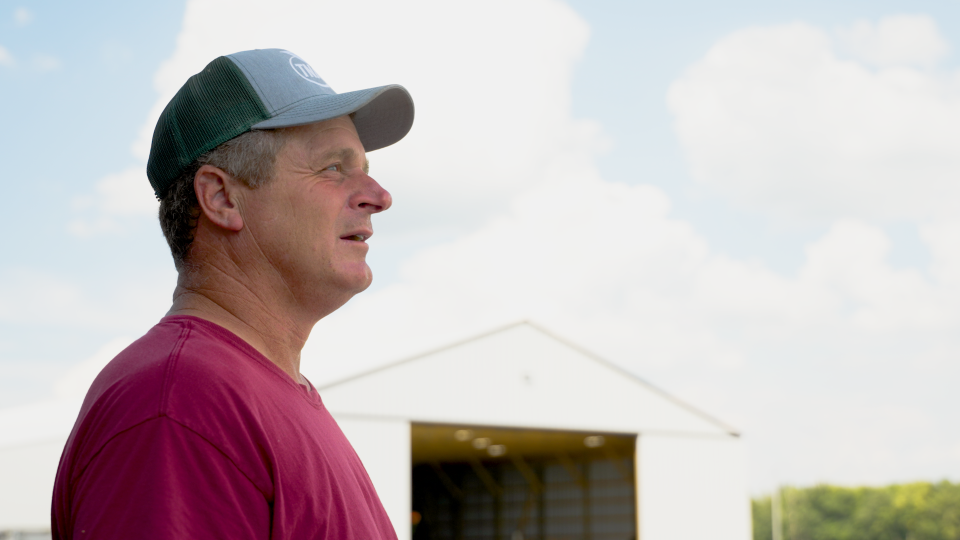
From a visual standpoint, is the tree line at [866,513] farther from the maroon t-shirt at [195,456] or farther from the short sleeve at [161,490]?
the short sleeve at [161,490]

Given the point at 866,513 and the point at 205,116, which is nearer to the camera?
the point at 205,116

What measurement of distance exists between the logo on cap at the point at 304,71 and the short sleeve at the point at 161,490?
0.69 meters

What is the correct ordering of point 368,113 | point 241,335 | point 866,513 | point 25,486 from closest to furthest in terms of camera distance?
1. point 241,335
2. point 368,113
3. point 25,486
4. point 866,513

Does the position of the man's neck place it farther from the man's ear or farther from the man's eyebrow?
the man's eyebrow

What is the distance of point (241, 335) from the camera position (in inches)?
54.4

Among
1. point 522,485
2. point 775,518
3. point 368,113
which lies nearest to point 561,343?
point 522,485

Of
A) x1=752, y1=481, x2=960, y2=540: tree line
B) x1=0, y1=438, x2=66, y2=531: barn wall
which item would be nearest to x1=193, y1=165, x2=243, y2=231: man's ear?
x1=0, y1=438, x2=66, y2=531: barn wall

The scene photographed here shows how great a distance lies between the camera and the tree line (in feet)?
219

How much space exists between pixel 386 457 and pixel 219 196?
14.1m

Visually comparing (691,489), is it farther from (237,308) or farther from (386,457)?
(237,308)

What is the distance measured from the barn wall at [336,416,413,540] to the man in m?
13.6

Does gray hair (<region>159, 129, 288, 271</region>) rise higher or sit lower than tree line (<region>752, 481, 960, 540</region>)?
higher

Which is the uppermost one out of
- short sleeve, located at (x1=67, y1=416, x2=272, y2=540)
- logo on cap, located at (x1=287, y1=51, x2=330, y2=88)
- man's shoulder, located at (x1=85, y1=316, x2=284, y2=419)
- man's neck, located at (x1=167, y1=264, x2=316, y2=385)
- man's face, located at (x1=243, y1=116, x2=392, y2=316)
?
logo on cap, located at (x1=287, y1=51, x2=330, y2=88)

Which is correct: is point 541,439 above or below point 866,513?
above
